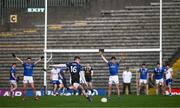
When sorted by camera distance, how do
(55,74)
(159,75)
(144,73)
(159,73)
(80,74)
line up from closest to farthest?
(80,74), (159,73), (159,75), (144,73), (55,74)

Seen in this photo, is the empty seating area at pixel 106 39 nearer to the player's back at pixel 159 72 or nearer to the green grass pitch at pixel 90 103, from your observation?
the player's back at pixel 159 72

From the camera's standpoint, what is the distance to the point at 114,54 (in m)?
47.8

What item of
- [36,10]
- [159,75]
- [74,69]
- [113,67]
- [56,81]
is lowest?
[56,81]

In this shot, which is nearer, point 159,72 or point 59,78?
point 159,72

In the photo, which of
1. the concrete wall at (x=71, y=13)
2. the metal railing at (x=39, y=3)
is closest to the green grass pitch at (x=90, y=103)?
the concrete wall at (x=71, y=13)

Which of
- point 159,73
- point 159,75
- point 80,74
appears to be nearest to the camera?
point 80,74

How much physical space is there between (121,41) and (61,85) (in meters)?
8.72

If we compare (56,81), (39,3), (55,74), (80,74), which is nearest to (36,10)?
(39,3)

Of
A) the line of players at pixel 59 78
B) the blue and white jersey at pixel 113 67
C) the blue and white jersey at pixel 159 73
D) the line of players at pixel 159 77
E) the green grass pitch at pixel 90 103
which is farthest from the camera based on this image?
the line of players at pixel 59 78

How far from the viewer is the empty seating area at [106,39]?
1858 inches

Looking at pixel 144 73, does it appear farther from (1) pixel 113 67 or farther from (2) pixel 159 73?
(1) pixel 113 67

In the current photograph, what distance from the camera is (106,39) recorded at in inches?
1917

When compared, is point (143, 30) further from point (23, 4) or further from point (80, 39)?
point (23, 4)

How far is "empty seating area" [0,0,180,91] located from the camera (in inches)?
1858
